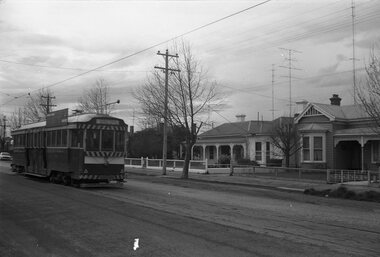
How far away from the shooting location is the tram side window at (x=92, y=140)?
19.0 meters

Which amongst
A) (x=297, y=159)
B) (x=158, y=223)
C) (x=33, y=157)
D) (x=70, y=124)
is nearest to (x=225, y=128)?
(x=297, y=159)

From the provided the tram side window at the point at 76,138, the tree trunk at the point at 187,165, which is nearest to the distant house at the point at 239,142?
the tree trunk at the point at 187,165

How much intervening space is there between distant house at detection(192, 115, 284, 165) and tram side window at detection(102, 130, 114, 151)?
21598 millimetres

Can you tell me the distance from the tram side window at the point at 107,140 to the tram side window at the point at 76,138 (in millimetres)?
973

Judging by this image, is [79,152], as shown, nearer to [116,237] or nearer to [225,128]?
[116,237]

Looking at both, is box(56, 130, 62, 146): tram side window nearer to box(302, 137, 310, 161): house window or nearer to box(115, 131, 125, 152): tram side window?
box(115, 131, 125, 152): tram side window

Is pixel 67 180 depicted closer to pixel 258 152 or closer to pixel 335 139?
pixel 335 139

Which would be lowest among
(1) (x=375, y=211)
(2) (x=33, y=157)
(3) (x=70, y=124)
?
(1) (x=375, y=211)

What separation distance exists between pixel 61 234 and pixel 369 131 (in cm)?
2780

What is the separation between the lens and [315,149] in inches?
1403

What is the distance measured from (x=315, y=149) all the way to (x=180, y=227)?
91.2 ft

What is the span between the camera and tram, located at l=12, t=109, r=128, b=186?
62.2ft

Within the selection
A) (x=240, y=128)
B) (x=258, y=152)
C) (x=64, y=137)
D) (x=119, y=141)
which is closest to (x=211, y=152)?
(x=240, y=128)

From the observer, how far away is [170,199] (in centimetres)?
1564
